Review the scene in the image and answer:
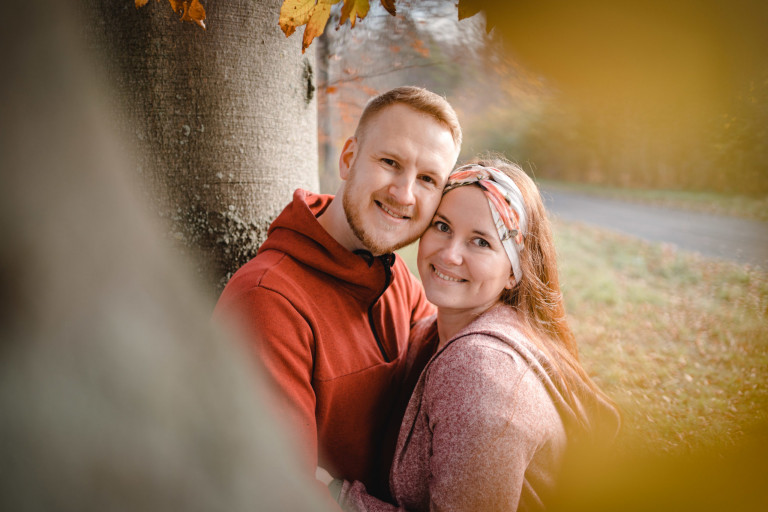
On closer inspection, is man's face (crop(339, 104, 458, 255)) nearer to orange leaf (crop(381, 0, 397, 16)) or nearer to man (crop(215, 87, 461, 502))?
man (crop(215, 87, 461, 502))

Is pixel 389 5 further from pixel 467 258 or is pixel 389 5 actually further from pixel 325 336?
pixel 325 336

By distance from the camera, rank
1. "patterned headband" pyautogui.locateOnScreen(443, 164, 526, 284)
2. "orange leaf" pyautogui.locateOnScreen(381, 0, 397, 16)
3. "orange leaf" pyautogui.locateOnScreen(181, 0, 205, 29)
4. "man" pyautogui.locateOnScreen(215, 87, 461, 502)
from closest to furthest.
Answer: "orange leaf" pyautogui.locateOnScreen(381, 0, 397, 16) → "orange leaf" pyautogui.locateOnScreen(181, 0, 205, 29) → "man" pyautogui.locateOnScreen(215, 87, 461, 502) → "patterned headband" pyautogui.locateOnScreen(443, 164, 526, 284)

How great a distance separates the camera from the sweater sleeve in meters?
1.53

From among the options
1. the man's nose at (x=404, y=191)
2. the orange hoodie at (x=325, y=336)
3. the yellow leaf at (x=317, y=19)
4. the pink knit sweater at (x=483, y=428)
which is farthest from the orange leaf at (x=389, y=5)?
the pink knit sweater at (x=483, y=428)

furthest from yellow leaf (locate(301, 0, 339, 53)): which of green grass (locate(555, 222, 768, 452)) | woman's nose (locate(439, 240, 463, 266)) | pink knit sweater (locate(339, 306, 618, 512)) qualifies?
green grass (locate(555, 222, 768, 452))

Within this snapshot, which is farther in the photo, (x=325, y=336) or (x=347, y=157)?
(x=347, y=157)

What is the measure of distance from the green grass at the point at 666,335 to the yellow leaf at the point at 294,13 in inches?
57.1

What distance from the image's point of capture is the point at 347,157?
223 centimetres

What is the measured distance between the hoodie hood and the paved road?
4327 millimetres

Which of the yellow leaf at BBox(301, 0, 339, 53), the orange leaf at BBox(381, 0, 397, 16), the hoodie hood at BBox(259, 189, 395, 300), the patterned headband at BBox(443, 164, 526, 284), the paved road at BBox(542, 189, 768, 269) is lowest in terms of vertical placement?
the paved road at BBox(542, 189, 768, 269)

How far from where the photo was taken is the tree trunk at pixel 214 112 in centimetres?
158

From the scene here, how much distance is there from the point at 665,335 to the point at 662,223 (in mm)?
5753

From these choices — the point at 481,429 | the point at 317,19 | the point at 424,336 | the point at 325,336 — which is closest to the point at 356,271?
the point at 325,336

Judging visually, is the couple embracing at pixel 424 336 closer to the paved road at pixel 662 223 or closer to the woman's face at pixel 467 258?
the woman's face at pixel 467 258
